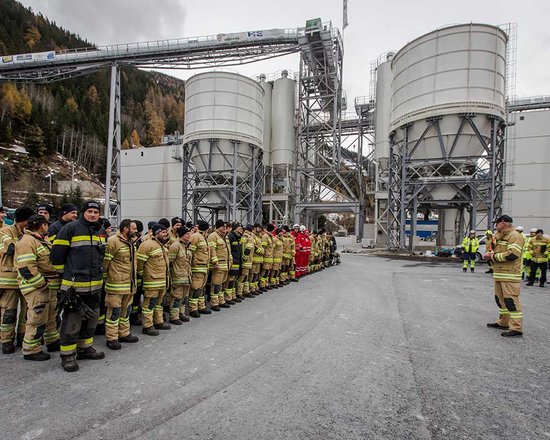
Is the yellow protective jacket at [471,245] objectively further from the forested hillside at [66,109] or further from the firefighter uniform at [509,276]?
the forested hillside at [66,109]

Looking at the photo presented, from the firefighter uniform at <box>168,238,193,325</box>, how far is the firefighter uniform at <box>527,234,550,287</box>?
10.8m

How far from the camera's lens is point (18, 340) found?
13.9 feet

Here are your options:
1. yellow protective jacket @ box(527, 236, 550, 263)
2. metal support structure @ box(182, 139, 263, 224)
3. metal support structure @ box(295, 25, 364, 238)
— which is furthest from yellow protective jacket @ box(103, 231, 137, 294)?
metal support structure @ box(295, 25, 364, 238)

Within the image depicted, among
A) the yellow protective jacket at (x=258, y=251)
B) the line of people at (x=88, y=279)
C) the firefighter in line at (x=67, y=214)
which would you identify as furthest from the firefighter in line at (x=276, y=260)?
the firefighter in line at (x=67, y=214)

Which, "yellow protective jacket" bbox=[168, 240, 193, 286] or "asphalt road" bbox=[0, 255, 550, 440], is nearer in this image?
"asphalt road" bbox=[0, 255, 550, 440]

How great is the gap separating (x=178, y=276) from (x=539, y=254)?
1109 cm

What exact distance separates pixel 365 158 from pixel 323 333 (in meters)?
29.4

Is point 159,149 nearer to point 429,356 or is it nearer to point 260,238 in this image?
point 260,238

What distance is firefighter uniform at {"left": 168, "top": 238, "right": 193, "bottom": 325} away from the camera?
5.40 m

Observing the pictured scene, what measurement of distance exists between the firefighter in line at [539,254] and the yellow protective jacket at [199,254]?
34.3ft

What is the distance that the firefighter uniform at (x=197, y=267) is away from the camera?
5953 mm

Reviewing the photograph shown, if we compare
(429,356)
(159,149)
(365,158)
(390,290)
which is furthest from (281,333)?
(365,158)

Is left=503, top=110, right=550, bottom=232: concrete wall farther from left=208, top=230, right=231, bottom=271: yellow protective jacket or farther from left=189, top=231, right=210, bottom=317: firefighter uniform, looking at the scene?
left=189, top=231, right=210, bottom=317: firefighter uniform

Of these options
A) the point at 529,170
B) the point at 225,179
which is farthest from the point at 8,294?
the point at 529,170
